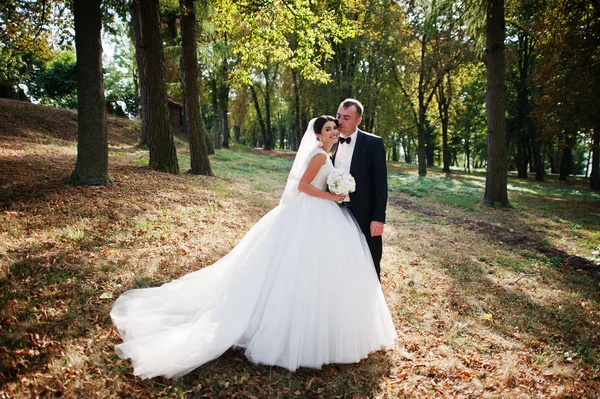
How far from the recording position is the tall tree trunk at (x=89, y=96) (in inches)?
274

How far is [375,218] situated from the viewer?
4.12 meters

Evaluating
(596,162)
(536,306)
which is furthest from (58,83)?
(596,162)

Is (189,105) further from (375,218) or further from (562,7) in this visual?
(562,7)

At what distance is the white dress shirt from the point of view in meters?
4.31

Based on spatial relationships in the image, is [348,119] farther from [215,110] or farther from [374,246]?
[215,110]

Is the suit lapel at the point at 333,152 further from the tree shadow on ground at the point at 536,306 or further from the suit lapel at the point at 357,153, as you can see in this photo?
the tree shadow on ground at the point at 536,306

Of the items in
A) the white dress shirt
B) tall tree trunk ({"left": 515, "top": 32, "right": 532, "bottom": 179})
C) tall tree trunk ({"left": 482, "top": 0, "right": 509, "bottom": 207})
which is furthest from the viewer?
tall tree trunk ({"left": 515, "top": 32, "right": 532, "bottom": 179})

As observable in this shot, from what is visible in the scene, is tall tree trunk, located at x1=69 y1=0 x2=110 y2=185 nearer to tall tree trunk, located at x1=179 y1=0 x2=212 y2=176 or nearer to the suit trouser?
tall tree trunk, located at x1=179 y1=0 x2=212 y2=176

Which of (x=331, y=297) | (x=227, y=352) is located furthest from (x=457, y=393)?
(x=227, y=352)

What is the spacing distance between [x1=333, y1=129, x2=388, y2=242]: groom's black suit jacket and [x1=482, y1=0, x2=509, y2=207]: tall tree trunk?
1052 cm

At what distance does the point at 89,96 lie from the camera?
713 centimetres

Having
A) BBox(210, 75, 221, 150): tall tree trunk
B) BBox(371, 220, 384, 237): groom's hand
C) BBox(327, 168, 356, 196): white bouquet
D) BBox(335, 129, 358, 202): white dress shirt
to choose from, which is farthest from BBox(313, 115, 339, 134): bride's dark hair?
BBox(210, 75, 221, 150): tall tree trunk

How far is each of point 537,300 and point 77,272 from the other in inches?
288

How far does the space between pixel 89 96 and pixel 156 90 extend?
112 inches
